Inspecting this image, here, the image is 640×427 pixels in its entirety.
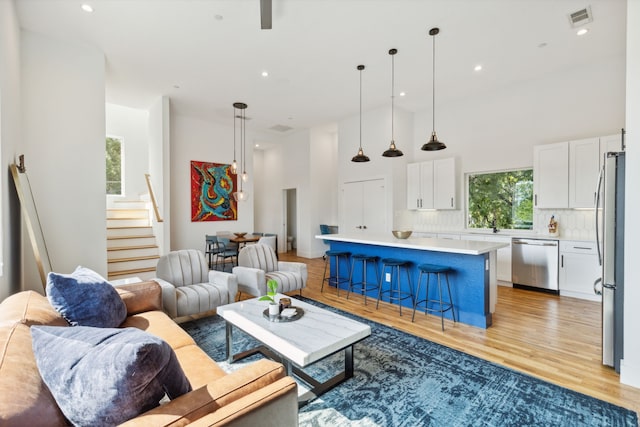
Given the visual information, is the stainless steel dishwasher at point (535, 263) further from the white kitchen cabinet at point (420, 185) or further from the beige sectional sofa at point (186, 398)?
the beige sectional sofa at point (186, 398)

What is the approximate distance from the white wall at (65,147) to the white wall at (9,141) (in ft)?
0.99

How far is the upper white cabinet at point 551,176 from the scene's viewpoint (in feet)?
15.5

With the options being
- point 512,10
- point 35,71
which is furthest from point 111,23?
point 512,10

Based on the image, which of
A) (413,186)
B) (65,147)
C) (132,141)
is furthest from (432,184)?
(132,141)

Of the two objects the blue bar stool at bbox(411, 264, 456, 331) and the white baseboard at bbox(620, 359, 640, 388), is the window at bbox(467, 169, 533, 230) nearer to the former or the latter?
the blue bar stool at bbox(411, 264, 456, 331)

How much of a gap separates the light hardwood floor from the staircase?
119 inches

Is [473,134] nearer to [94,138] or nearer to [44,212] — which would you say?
[94,138]

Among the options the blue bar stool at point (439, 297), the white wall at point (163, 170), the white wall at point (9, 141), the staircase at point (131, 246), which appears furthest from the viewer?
the white wall at point (163, 170)

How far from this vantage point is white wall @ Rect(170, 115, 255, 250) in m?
7.09

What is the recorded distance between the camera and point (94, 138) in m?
4.20

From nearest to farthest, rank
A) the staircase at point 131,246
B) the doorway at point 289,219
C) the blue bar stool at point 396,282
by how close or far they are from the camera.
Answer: the blue bar stool at point 396,282, the staircase at point 131,246, the doorway at point 289,219

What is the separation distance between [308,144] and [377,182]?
266 cm

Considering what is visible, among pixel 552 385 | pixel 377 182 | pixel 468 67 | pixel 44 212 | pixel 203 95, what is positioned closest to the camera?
pixel 552 385

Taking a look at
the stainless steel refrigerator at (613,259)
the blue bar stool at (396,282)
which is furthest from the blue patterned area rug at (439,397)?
the blue bar stool at (396,282)
